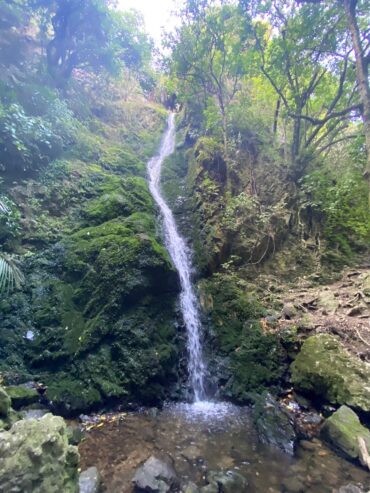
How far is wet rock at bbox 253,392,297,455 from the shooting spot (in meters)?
5.03

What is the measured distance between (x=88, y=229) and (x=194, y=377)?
17.0ft

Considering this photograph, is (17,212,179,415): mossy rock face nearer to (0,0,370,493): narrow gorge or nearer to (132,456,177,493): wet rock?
(0,0,370,493): narrow gorge

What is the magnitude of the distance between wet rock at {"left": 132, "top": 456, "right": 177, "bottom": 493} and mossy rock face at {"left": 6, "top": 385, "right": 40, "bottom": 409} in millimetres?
2465

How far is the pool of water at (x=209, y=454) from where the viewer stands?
166 inches

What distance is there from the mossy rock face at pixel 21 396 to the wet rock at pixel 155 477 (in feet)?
8.09

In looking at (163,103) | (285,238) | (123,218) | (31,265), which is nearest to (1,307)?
(31,265)

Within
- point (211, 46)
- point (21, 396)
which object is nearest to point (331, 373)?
point (21, 396)

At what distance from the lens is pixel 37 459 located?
118 inches

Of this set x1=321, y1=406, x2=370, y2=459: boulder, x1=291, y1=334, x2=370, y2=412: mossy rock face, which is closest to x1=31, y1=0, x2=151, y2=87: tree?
x1=291, y1=334, x2=370, y2=412: mossy rock face

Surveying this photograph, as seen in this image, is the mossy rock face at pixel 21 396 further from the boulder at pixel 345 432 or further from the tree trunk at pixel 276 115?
the tree trunk at pixel 276 115

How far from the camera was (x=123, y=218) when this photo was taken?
9820mm

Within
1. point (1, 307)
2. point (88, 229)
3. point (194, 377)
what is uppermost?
point (88, 229)

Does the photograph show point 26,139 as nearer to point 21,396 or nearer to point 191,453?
point 21,396

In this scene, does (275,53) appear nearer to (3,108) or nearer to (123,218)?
(123,218)
